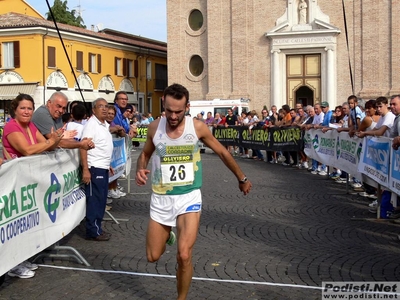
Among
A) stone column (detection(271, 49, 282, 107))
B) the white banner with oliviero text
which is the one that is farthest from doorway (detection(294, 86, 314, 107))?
the white banner with oliviero text

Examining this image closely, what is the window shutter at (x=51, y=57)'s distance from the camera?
44438 mm

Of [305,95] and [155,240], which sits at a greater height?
[305,95]

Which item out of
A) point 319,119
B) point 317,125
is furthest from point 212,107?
point 317,125

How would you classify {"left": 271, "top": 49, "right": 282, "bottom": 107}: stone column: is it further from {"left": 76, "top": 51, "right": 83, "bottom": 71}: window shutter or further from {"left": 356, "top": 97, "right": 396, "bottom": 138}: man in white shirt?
{"left": 356, "top": 97, "right": 396, "bottom": 138}: man in white shirt

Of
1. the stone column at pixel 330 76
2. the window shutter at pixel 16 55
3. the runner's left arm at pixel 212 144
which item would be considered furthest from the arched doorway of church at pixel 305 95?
the runner's left arm at pixel 212 144

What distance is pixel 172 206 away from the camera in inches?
216

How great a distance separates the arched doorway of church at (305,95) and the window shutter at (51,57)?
18.1 m

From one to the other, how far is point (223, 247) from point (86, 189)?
205 centimetres

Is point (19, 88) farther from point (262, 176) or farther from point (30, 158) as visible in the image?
point (30, 158)

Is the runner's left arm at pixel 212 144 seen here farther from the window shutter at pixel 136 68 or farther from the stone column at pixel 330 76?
the window shutter at pixel 136 68

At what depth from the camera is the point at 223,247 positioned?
7.95 m

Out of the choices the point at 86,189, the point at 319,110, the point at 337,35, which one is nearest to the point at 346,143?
the point at 319,110

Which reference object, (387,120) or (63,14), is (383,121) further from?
(63,14)

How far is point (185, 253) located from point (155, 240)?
16.5 inches
